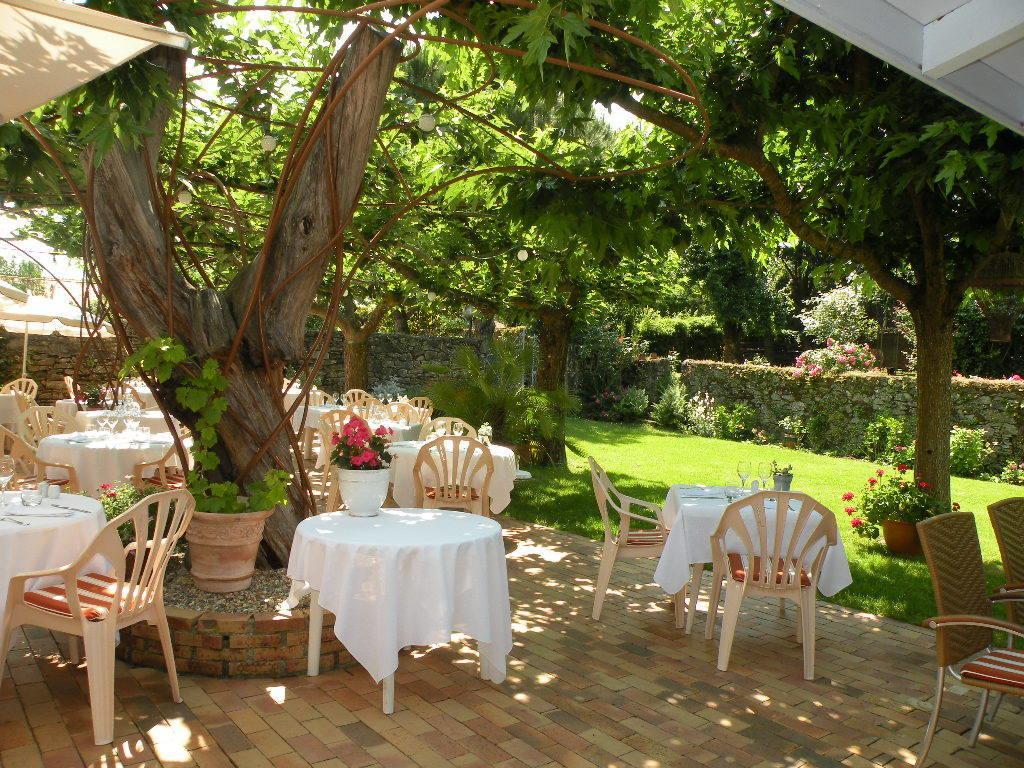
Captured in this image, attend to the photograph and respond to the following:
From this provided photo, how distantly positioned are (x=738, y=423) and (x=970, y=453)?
14.6 ft

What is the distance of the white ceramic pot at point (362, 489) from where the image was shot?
4293 millimetres

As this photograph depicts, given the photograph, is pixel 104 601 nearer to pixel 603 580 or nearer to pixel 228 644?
pixel 228 644

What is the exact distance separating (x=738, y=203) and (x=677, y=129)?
5.58ft

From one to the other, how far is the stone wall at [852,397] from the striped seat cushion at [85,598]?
40.4 feet

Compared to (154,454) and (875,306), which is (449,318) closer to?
(875,306)

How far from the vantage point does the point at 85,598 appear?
3.60 metres

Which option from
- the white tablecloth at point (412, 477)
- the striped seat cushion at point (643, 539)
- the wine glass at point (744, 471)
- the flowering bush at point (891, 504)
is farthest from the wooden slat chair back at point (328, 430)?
the flowering bush at point (891, 504)

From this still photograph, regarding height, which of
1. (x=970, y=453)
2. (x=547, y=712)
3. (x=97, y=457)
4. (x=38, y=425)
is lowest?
(x=547, y=712)

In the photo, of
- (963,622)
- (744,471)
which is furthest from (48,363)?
(963,622)

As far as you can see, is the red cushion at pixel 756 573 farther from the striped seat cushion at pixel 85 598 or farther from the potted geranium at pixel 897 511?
the striped seat cushion at pixel 85 598

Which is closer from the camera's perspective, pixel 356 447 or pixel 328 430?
pixel 356 447

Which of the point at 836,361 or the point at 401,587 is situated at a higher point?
the point at 836,361

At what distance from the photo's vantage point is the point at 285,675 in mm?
4168

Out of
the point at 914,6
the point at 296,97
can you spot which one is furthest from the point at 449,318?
the point at 914,6
